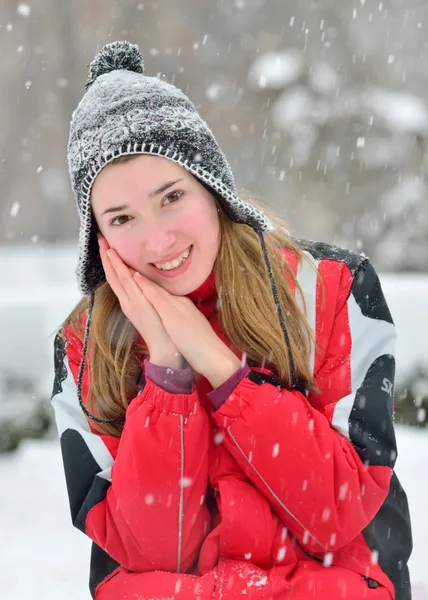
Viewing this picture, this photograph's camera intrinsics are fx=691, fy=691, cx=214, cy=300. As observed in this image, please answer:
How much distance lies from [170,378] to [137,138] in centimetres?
72

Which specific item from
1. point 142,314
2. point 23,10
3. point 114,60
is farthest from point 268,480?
point 23,10

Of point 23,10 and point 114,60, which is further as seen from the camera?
point 23,10

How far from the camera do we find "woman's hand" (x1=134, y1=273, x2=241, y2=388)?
201 cm

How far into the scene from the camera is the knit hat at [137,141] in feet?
6.70

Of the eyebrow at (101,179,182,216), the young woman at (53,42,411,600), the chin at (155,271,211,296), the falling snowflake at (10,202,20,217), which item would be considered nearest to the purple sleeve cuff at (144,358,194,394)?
the young woman at (53,42,411,600)

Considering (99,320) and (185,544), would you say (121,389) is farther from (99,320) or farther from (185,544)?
(185,544)

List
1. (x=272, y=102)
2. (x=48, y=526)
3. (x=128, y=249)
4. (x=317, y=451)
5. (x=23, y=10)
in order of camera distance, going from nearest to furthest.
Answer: (x=317, y=451) → (x=128, y=249) → (x=48, y=526) → (x=272, y=102) → (x=23, y=10)

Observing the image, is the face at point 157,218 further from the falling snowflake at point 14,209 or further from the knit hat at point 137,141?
the falling snowflake at point 14,209

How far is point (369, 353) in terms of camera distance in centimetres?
215

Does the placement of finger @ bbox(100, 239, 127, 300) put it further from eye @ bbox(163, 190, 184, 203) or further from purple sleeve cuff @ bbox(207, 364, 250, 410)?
purple sleeve cuff @ bbox(207, 364, 250, 410)

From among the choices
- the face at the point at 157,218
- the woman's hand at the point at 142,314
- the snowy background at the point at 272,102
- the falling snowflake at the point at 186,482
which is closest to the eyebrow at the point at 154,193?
the face at the point at 157,218

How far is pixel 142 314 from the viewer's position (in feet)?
7.05

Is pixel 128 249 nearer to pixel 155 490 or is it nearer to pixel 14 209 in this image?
pixel 155 490

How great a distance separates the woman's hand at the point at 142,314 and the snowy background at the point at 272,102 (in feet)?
19.1
